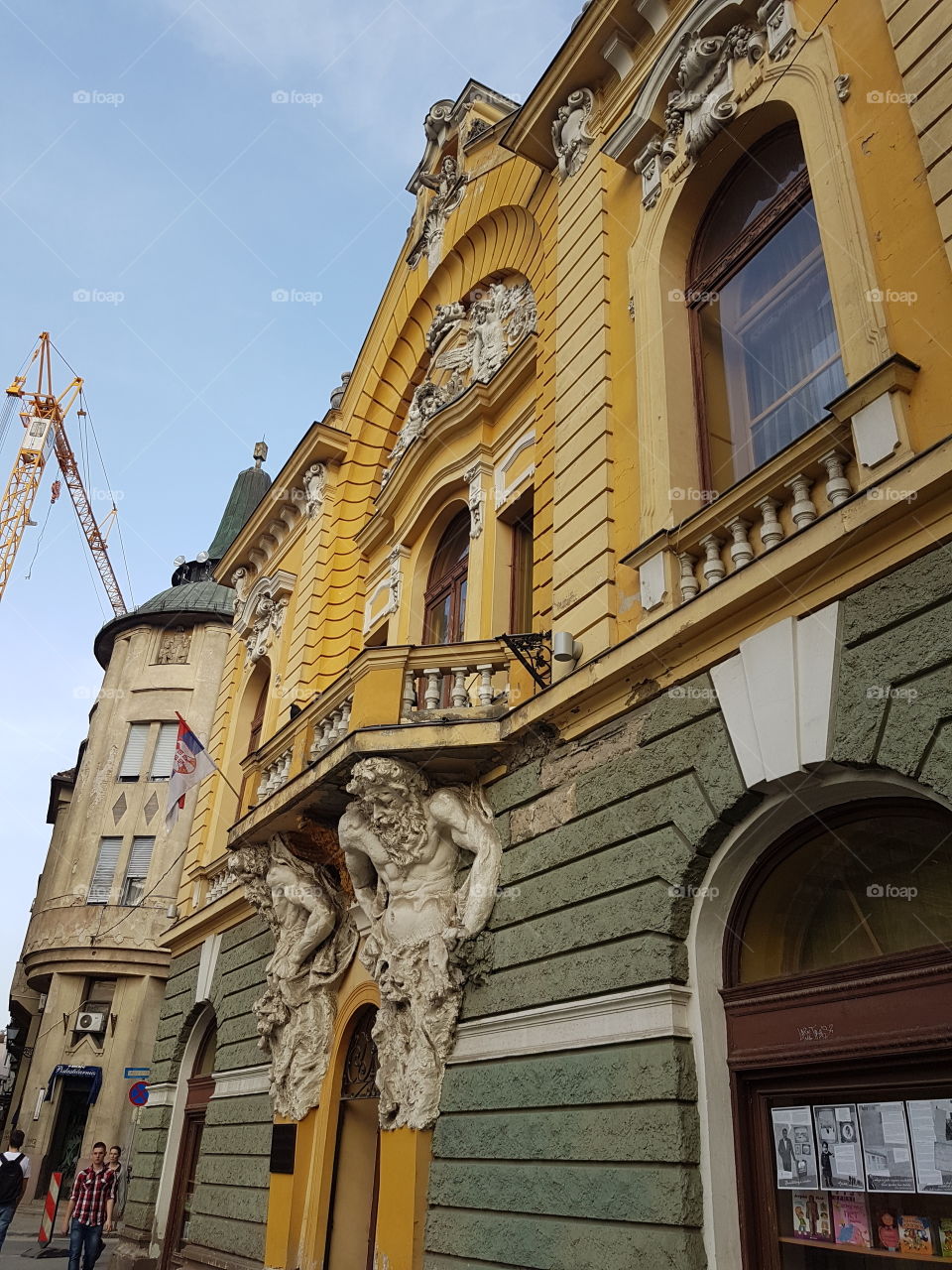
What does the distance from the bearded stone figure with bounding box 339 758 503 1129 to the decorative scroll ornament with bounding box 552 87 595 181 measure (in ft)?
21.0

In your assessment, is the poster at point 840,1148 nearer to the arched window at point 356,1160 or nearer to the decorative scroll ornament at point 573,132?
the arched window at point 356,1160

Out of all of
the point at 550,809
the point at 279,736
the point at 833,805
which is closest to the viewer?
the point at 833,805

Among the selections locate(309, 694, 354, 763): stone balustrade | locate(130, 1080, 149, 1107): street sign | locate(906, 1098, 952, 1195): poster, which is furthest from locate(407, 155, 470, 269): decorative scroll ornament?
locate(130, 1080, 149, 1107): street sign

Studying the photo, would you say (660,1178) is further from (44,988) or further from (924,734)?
(44,988)

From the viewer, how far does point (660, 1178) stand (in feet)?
18.0

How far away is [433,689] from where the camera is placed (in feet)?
29.5

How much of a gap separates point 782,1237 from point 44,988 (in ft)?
90.8

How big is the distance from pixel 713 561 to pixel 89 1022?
2444 cm

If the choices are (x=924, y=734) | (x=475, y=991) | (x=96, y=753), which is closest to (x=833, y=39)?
(x=924, y=734)

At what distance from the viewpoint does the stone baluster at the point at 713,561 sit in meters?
Result: 6.65

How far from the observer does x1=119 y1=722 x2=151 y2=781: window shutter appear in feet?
95.1

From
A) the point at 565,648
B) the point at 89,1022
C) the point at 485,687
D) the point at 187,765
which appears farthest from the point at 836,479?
the point at 89,1022

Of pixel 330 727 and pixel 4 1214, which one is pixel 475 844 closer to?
pixel 330 727

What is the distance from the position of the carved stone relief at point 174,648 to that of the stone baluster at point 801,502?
2675 cm
